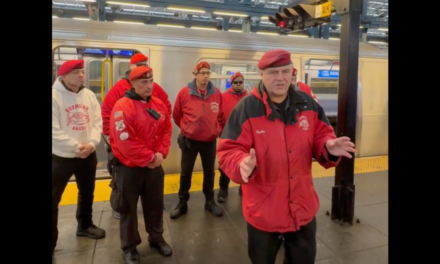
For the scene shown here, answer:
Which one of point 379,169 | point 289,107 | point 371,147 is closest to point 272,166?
point 289,107

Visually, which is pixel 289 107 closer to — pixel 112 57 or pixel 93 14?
pixel 112 57

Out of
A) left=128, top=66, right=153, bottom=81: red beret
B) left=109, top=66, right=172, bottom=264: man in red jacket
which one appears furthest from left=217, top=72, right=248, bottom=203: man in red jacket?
left=128, top=66, right=153, bottom=81: red beret

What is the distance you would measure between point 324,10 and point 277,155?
9.77 feet

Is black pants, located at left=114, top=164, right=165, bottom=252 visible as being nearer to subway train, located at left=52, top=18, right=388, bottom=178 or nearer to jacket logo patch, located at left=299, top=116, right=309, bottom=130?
jacket logo patch, located at left=299, top=116, right=309, bottom=130

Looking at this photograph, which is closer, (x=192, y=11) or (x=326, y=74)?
(x=326, y=74)

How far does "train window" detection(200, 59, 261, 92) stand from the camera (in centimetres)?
523

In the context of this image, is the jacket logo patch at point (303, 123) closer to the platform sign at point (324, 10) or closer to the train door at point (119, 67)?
the platform sign at point (324, 10)

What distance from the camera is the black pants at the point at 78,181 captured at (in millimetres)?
2750

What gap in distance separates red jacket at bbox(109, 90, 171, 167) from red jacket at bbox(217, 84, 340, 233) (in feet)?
3.30

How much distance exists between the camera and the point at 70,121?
2.83m

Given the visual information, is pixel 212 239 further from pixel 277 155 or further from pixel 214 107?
pixel 277 155

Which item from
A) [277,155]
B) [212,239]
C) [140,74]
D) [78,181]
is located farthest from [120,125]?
[212,239]

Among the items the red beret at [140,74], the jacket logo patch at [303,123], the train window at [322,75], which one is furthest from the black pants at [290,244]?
the train window at [322,75]

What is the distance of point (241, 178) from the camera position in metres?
1.68
